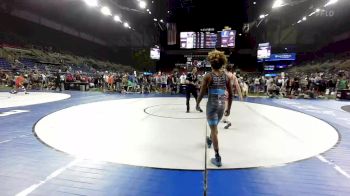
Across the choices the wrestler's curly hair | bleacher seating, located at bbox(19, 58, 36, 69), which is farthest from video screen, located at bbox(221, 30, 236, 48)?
the wrestler's curly hair

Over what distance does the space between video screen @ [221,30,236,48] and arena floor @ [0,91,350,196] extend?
20.4 m

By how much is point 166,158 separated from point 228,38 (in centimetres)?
2434

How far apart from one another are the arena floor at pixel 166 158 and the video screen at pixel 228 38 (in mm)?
20373

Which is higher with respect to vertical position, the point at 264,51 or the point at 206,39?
the point at 206,39

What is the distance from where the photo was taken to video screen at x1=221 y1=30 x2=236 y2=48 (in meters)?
26.8

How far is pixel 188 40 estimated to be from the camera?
27938 millimetres

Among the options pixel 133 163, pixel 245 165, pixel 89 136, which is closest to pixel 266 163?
pixel 245 165

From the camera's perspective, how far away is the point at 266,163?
14.0 feet

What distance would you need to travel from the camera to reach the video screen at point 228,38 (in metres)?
26.8

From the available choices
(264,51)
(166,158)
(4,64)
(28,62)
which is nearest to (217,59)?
(166,158)

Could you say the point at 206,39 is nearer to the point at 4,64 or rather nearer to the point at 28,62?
the point at 28,62

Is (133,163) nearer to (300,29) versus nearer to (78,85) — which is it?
(78,85)

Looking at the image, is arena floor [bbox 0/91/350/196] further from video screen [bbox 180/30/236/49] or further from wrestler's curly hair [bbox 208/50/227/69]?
video screen [bbox 180/30/236/49]

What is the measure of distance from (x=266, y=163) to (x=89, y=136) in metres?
3.64
